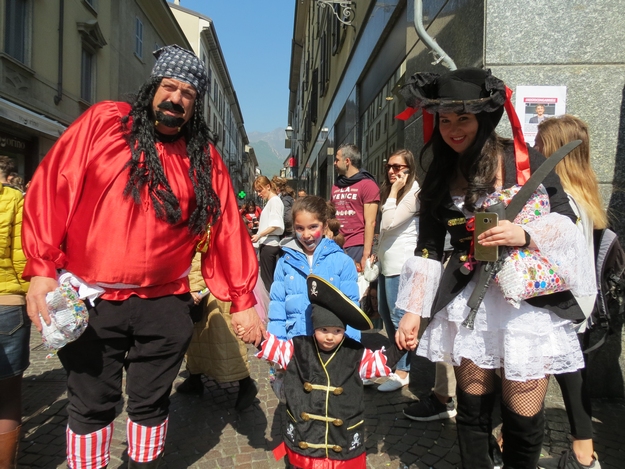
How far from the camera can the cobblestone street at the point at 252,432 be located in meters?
2.68

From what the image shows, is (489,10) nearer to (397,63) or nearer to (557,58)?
(557,58)

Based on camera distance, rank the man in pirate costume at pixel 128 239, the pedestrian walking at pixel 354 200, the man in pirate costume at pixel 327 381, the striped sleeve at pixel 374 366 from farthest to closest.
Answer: the pedestrian walking at pixel 354 200 → the striped sleeve at pixel 374 366 → the man in pirate costume at pixel 327 381 → the man in pirate costume at pixel 128 239

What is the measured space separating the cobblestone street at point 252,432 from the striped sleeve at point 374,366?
2.24 ft

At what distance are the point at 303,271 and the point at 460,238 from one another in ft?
3.49

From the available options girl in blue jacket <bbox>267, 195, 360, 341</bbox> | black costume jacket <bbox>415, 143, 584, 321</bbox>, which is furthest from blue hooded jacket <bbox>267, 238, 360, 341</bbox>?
black costume jacket <bbox>415, 143, 584, 321</bbox>

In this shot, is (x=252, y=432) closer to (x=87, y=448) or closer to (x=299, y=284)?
(x=299, y=284)

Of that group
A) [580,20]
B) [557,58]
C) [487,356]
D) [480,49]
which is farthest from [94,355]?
[580,20]

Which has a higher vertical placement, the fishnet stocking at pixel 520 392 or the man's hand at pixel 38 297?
the man's hand at pixel 38 297

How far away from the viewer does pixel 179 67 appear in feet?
6.69

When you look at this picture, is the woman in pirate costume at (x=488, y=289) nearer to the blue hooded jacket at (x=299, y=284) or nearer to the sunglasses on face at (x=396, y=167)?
the blue hooded jacket at (x=299, y=284)

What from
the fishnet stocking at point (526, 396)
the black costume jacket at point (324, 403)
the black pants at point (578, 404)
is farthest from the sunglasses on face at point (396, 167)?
the fishnet stocking at point (526, 396)

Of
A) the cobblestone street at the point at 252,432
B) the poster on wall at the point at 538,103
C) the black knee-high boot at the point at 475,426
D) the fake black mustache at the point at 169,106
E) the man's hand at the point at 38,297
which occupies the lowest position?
the cobblestone street at the point at 252,432

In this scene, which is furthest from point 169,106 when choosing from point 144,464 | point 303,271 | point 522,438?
point 522,438

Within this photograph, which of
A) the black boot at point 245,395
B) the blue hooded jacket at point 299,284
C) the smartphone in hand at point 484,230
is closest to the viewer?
the smartphone in hand at point 484,230
